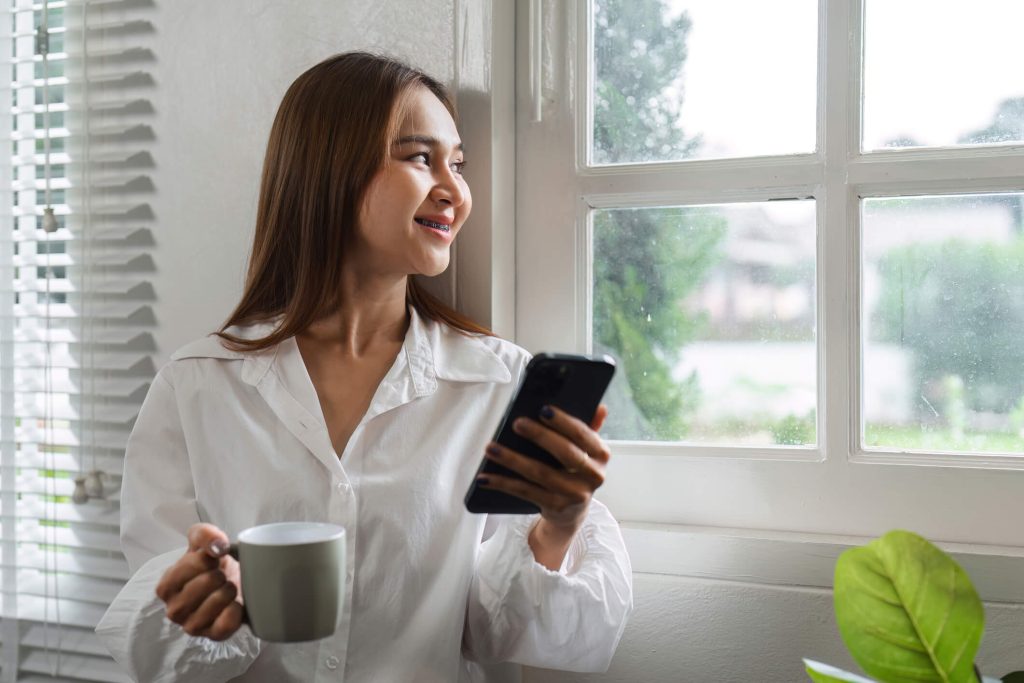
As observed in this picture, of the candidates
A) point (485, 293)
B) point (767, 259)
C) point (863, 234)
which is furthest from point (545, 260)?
point (863, 234)

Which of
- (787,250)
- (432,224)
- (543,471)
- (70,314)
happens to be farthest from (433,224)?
(70,314)

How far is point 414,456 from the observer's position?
1.10 m

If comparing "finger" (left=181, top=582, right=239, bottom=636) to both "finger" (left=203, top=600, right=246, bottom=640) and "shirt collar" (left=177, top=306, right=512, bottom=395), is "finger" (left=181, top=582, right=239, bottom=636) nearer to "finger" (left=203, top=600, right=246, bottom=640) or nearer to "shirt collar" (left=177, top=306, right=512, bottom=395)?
"finger" (left=203, top=600, right=246, bottom=640)

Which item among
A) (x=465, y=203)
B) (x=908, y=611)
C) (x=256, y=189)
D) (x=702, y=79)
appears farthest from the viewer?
(x=256, y=189)

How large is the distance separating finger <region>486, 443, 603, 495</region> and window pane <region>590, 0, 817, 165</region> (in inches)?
23.5

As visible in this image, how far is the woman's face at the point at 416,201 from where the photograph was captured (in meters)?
1.09

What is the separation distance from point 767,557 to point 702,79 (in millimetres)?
687

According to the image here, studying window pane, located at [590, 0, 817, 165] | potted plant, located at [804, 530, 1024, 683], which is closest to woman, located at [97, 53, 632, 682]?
window pane, located at [590, 0, 817, 165]

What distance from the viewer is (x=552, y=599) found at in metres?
1.04

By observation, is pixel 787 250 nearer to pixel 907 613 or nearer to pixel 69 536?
pixel 907 613

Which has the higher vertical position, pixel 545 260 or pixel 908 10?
pixel 908 10

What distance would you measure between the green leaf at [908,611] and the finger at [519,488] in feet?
0.95

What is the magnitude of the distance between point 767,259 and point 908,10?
38 centimetres

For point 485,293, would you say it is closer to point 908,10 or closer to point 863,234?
point 863,234
